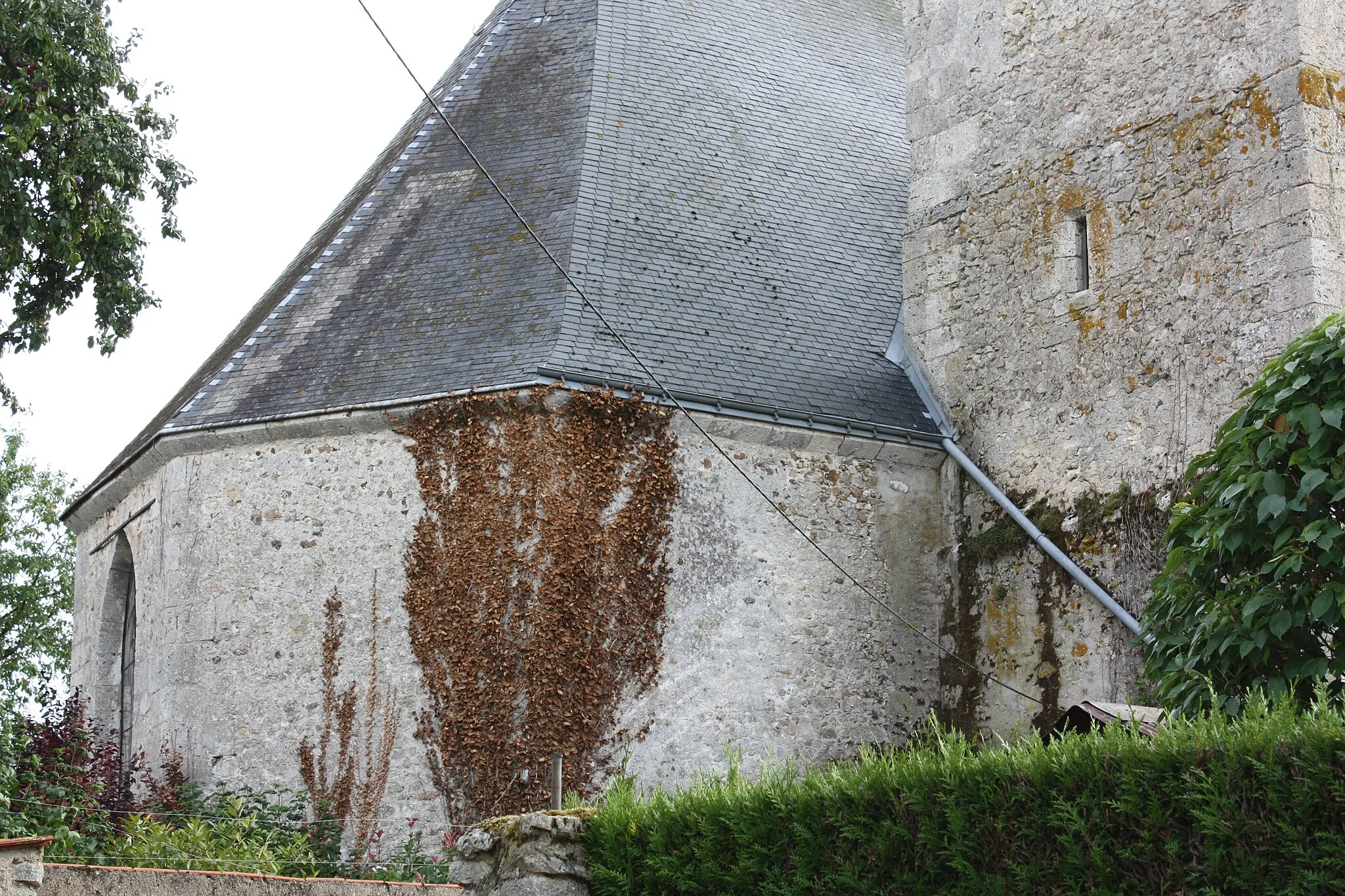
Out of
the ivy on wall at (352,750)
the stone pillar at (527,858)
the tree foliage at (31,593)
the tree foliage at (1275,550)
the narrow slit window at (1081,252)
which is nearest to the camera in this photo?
the stone pillar at (527,858)

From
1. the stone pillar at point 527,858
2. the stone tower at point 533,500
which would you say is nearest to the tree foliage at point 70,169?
the stone tower at point 533,500

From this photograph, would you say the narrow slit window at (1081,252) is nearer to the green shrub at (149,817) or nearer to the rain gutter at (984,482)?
the rain gutter at (984,482)

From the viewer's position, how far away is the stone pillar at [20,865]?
644 cm

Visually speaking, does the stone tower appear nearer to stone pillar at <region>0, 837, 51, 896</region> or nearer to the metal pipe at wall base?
the metal pipe at wall base

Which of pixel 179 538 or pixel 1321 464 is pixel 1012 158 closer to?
pixel 1321 464

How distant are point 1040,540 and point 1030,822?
19.9 feet

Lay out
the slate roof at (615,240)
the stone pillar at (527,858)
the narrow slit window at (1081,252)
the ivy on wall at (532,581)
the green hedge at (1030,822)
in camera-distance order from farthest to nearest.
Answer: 1. the narrow slit window at (1081,252)
2. the slate roof at (615,240)
3. the ivy on wall at (532,581)
4. the stone pillar at (527,858)
5. the green hedge at (1030,822)

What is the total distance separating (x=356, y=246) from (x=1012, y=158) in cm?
503

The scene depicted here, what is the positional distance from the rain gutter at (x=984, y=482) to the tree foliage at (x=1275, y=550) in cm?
226

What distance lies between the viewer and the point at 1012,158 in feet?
39.3

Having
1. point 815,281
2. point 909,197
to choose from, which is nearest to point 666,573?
point 815,281

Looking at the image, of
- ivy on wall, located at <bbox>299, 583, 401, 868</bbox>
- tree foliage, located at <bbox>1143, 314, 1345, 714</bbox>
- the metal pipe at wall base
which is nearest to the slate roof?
the metal pipe at wall base

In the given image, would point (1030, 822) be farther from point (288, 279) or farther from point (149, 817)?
point (288, 279)

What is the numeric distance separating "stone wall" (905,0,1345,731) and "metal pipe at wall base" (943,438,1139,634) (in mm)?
112
